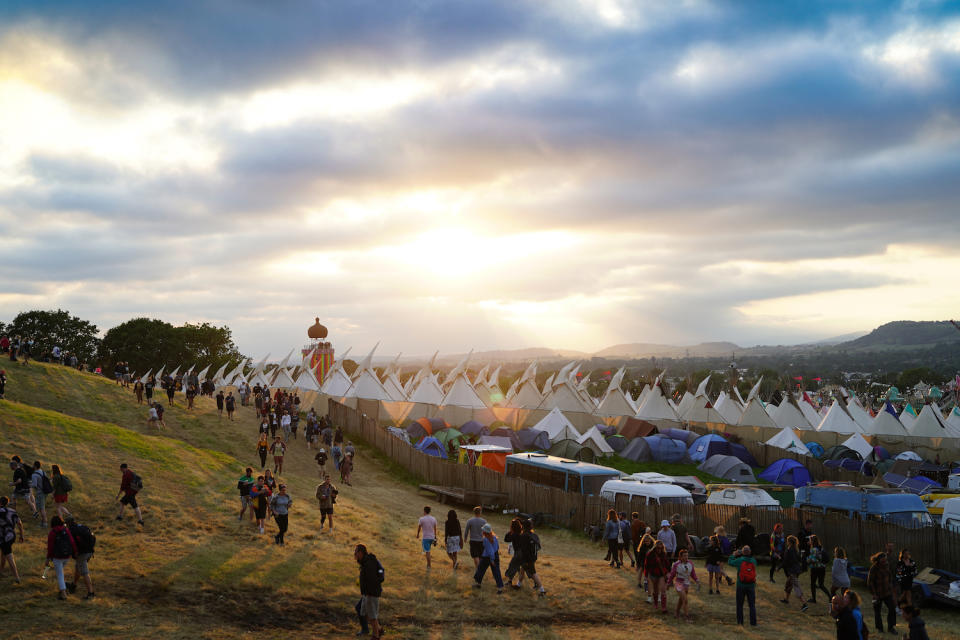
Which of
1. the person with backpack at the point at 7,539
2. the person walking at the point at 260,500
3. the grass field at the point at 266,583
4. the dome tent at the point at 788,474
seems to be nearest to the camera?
the grass field at the point at 266,583

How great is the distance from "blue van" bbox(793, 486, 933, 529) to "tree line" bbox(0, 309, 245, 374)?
70.6 m

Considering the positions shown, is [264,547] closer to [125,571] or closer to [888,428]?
[125,571]

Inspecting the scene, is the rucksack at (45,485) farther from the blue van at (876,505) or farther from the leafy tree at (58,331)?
the leafy tree at (58,331)

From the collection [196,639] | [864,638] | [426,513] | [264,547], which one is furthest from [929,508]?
[196,639]

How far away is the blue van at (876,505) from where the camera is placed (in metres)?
19.8

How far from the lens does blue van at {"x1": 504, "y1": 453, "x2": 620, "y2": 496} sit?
25156 mm

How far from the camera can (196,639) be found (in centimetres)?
1077

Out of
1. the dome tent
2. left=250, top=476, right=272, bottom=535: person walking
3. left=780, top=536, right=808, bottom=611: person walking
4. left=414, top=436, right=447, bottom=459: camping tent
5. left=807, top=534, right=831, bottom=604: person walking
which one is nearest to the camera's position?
left=780, top=536, right=808, bottom=611: person walking

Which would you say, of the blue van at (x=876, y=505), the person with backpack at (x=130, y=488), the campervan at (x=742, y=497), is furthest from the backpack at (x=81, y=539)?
the blue van at (x=876, y=505)

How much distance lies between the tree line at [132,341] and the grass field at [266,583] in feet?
208

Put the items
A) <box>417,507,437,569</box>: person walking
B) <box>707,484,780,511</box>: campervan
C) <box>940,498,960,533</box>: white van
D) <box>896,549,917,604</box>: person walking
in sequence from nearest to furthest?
<box>896,549,917,604</box>: person walking < <box>417,507,437,569</box>: person walking < <box>940,498,960,533</box>: white van < <box>707,484,780,511</box>: campervan

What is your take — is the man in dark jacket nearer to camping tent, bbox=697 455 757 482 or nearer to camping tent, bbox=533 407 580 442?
camping tent, bbox=697 455 757 482

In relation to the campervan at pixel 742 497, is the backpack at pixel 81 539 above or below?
above

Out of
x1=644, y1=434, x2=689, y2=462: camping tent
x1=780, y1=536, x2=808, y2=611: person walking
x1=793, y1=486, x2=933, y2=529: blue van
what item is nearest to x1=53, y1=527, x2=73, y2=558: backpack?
x1=780, y1=536, x2=808, y2=611: person walking
